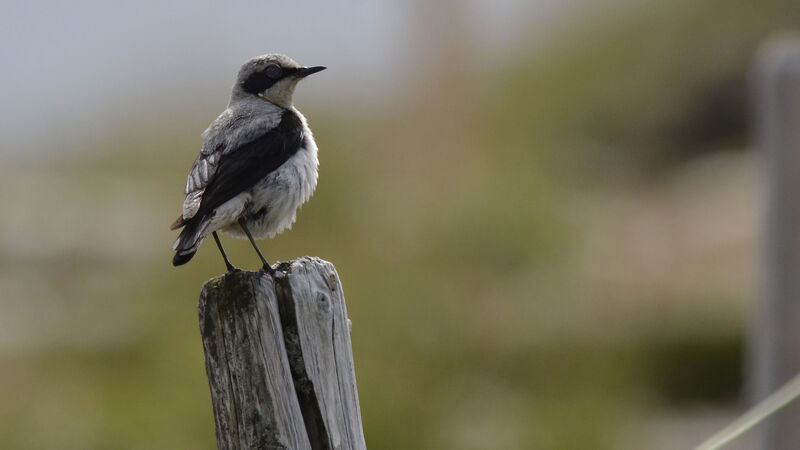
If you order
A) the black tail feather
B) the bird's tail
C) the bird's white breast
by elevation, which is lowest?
the black tail feather

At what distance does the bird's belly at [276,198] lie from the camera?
442 cm

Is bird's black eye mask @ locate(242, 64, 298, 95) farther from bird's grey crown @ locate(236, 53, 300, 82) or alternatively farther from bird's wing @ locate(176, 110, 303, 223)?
bird's wing @ locate(176, 110, 303, 223)

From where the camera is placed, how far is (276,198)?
445 cm

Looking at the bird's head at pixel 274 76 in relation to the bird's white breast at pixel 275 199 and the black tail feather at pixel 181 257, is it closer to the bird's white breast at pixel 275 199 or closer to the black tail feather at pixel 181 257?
the bird's white breast at pixel 275 199

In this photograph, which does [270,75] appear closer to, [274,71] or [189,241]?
[274,71]

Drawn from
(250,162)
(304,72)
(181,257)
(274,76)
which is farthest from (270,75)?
(181,257)

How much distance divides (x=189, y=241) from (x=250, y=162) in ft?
1.76

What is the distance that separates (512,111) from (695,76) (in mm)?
3158

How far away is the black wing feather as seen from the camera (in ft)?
13.7

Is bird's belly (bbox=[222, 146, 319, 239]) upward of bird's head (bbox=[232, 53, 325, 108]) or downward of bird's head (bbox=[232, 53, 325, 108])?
downward

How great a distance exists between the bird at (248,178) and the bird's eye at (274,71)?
0.40 metres

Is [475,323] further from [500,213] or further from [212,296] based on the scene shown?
[212,296]

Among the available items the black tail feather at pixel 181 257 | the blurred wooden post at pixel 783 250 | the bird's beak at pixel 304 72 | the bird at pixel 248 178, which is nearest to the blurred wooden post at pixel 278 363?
the black tail feather at pixel 181 257

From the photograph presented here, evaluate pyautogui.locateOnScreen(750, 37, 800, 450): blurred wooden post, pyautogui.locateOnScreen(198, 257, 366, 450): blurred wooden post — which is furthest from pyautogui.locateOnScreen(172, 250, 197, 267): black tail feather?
pyautogui.locateOnScreen(750, 37, 800, 450): blurred wooden post
